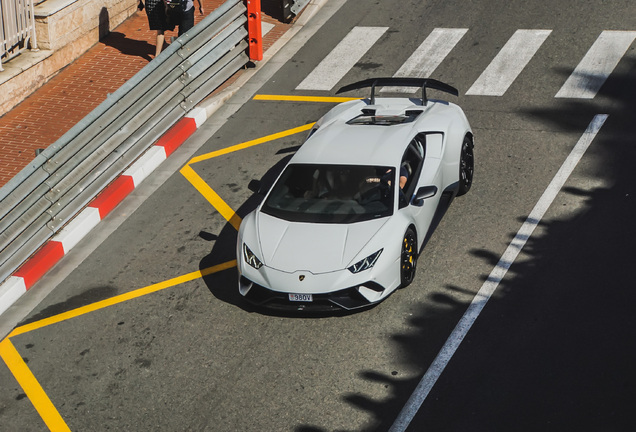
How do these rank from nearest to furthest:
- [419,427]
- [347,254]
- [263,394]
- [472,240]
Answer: [419,427] → [263,394] → [347,254] → [472,240]

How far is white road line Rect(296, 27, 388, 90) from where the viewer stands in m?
15.9

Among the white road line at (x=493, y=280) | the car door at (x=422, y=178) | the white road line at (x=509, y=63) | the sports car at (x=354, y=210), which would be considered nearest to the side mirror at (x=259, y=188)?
the sports car at (x=354, y=210)

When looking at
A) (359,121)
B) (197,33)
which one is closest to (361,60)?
(197,33)

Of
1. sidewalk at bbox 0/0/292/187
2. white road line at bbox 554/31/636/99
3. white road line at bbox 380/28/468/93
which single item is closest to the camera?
white road line at bbox 554/31/636/99

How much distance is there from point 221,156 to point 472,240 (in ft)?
15.2

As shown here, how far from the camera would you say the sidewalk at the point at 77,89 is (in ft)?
47.9

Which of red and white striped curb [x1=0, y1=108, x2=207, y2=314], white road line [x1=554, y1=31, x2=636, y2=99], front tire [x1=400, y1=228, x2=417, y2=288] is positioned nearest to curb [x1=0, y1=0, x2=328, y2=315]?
red and white striped curb [x1=0, y1=108, x2=207, y2=314]

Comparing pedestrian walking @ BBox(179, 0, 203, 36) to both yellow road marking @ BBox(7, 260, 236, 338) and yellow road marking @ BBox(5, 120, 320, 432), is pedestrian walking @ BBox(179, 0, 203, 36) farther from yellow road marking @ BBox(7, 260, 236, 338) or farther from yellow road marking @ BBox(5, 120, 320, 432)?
yellow road marking @ BBox(7, 260, 236, 338)

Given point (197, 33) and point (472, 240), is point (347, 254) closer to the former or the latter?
point (472, 240)

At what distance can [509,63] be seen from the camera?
15633mm

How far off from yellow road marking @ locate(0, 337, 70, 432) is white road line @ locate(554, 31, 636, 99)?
9.03 metres

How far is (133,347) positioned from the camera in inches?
395

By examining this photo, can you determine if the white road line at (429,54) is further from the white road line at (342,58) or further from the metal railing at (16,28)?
the metal railing at (16,28)

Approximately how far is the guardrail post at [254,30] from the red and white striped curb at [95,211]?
204 cm
